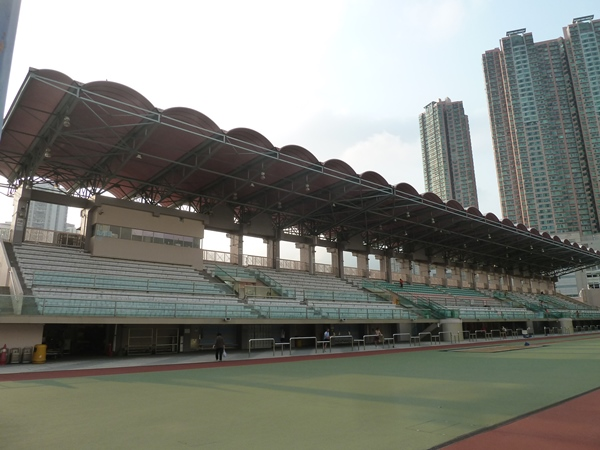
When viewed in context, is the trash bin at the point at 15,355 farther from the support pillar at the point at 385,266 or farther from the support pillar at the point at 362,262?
the support pillar at the point at 385,266

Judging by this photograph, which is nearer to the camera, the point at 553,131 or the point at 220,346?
the point at 220,346

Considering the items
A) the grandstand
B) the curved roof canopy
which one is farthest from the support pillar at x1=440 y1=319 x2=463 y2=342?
the curved roof canopy

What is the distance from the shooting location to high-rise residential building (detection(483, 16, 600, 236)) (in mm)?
113438

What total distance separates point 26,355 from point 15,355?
424mm

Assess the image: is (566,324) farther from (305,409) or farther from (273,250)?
(305,409)

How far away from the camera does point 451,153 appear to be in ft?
455

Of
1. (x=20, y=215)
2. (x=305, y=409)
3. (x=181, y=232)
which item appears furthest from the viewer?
(x=181, y=232)

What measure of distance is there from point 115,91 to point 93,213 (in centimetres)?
1141

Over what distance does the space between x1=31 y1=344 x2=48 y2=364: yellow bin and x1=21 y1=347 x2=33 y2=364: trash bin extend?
200 millimetres

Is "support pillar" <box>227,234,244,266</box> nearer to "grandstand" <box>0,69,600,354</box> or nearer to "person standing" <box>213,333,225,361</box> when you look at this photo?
"grandstand" <box>0,69,600,354</box>

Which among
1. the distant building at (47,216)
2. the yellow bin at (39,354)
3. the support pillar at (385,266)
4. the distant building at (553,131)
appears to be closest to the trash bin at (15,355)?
the yellow bin at (39,354)

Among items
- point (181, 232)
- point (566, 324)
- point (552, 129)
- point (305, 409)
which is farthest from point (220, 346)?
point (552, 129)

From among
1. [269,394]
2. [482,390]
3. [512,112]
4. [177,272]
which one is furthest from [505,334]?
[512,112]

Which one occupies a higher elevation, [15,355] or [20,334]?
[20,334]
